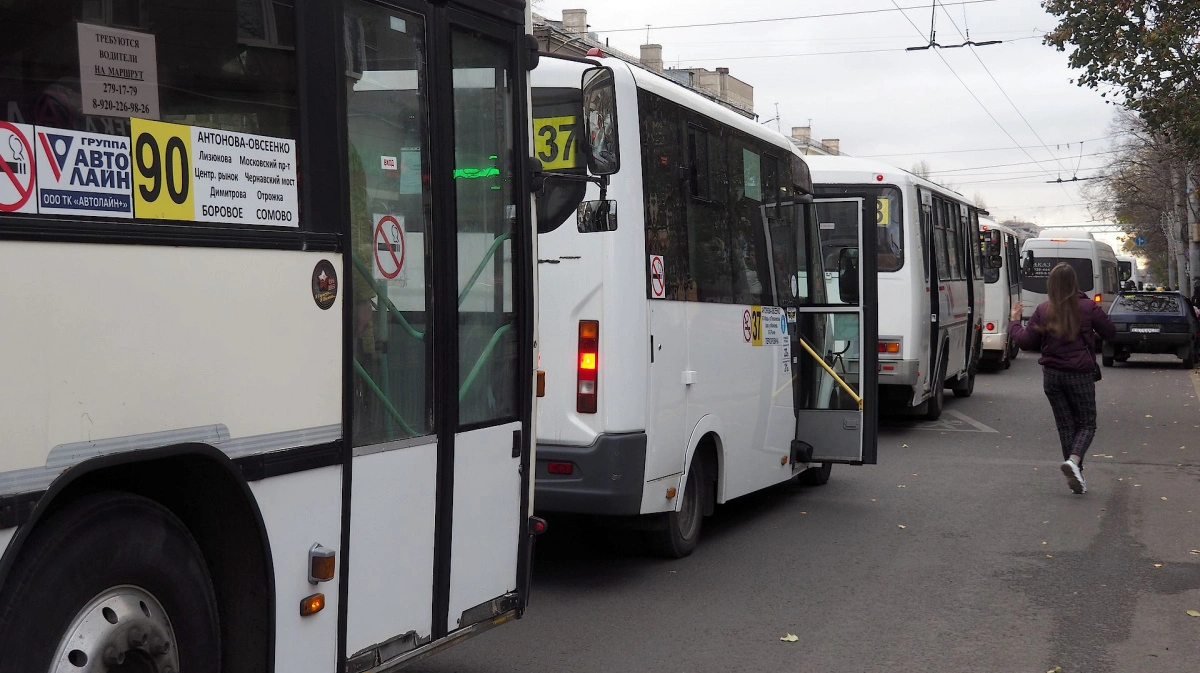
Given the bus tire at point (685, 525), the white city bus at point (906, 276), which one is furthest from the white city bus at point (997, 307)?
the bus tire at point (685, 525)

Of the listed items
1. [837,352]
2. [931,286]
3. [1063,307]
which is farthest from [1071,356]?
[931,286]

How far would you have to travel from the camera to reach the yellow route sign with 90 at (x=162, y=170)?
3266mm

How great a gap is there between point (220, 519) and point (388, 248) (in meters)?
1.20

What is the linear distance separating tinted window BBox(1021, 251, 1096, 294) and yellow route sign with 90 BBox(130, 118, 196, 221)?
113 ft

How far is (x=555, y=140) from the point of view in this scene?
7312mm

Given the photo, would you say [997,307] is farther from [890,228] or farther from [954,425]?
[890,228]

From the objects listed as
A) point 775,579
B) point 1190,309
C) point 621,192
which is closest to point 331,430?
point 621,192

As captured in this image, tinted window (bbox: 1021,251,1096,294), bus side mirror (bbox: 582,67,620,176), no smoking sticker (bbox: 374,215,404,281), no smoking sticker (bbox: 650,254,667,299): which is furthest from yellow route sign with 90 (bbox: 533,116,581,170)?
tinted window (bbox: 1021,251,1096,294)

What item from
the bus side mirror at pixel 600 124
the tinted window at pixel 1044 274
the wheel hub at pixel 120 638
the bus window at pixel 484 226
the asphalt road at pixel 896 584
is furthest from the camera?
the tinted window at pixel 1044 274

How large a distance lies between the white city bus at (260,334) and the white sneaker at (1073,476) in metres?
6.92

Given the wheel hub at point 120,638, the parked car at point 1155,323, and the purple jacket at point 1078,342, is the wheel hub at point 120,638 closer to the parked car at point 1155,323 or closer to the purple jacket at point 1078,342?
the purple jacket at point 1078,342

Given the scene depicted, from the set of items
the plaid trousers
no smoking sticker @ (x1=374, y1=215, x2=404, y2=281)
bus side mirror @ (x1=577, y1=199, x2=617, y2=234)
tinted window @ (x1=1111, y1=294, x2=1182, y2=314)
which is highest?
bus side mirror @ (x1=577, y1=199, x2=617, y2=234)

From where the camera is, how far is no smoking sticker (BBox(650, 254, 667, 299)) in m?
7.22

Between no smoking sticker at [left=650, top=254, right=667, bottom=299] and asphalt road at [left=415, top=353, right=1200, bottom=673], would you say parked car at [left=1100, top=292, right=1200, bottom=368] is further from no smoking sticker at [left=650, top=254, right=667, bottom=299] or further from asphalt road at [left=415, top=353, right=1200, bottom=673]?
no smoking sticker at [left=650, top=254, right=667, bottom=299]
